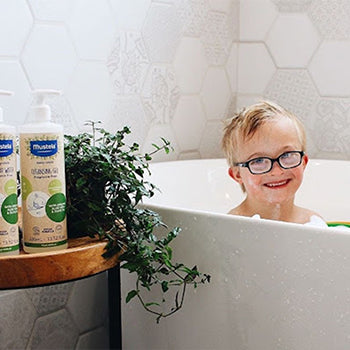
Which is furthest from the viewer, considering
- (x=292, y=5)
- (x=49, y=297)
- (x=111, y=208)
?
(x=292, y=5)

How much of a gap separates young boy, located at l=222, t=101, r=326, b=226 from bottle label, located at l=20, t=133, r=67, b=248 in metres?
0.63

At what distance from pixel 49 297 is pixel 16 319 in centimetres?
11

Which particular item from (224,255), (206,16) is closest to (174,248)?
(224,255)

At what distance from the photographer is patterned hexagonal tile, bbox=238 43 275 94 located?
2.29 m

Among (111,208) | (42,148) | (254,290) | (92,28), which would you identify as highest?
(92,28)

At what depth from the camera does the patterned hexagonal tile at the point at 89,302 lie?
1.70 m

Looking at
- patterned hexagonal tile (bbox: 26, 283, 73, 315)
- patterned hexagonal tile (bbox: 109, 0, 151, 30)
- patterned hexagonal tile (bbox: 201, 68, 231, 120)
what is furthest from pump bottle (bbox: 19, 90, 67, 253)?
patterned hexagonal tile (bbox: 201, 68, 231, 120)

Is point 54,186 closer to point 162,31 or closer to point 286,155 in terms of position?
point 286,155

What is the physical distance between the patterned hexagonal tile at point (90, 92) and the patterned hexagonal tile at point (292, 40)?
2.44 ft

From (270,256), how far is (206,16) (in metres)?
1.26

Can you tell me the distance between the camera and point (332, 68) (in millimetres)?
2146

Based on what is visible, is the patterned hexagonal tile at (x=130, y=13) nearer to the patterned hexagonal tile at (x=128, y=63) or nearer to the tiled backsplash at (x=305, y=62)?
the patterned hexagonal tile at (x=128, y=63)

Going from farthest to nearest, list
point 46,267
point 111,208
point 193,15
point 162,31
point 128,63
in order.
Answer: point 193,15, point 162,31, point 128,63, point 111,208, point 46,267

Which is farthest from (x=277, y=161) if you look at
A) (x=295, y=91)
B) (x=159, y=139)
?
(x=295, y=91)
